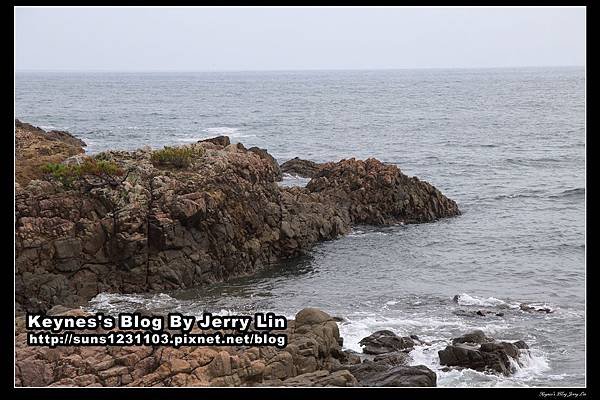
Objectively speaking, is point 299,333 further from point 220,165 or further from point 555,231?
point 555,231

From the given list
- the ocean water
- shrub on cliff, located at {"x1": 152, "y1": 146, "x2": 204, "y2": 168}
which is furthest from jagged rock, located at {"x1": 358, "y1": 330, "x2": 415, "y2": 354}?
shrub on cliff, located at {"x1": 152, "y1": 146, "x2": 204, "y2": 168}

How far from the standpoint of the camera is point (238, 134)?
83.9 m

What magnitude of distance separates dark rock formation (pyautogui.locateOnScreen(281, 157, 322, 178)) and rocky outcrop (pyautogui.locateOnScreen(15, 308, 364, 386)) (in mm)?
35847

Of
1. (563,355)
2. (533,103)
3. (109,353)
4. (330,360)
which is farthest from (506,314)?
(533,103)

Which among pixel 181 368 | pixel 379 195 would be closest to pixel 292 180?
pixel 379 195

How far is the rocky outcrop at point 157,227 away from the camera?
28688 mm

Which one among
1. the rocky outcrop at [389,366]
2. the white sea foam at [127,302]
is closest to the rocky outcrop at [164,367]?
the rocky outcrop at [389,366]

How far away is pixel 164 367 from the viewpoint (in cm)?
1792

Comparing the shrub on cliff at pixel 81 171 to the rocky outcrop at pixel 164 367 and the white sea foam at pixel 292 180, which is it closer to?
the rocky outcrop at pixel 164 367

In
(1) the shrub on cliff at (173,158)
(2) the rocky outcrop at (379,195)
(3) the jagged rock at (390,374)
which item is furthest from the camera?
(2) the rocky outcrop at (379,195)

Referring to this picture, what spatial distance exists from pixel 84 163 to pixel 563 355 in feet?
74.0

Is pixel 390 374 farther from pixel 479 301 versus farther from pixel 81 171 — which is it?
pixel 81 171

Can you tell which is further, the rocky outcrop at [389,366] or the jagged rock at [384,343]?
the jagged rock at [384,343]

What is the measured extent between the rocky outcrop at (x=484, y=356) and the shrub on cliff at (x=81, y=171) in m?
17.7
